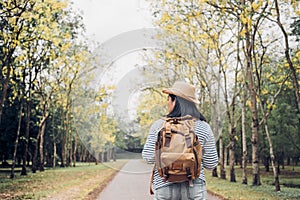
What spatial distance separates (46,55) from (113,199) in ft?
40.5

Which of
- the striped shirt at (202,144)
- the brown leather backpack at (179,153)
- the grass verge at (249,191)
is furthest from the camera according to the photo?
the grass verge at (249,191)

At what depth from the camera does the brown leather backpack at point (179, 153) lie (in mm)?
3490

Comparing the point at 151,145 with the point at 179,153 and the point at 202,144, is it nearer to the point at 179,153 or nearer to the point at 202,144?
the point at 179,153

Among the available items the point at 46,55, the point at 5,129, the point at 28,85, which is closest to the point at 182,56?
the point at 46,55

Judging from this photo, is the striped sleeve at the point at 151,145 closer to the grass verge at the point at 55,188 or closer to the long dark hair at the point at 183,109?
the long dark hair at the point at 183,109

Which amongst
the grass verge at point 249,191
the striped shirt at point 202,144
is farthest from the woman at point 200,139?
the grass verge at point 249,191

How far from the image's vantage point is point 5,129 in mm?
31656

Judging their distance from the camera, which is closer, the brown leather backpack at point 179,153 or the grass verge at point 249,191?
the brown leather backpack at point 179,153

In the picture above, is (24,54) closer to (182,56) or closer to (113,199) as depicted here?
(182,56)

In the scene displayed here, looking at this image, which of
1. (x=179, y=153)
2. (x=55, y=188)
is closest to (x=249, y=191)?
(x=55, y=188)

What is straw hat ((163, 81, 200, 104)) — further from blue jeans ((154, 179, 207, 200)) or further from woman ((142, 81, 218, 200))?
blue jeans ((154, 179, 207, 200))

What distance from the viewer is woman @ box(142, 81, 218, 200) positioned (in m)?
3.57

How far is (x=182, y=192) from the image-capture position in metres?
3.56

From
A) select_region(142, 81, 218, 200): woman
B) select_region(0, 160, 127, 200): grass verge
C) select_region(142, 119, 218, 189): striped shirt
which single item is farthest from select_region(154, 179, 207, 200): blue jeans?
select_region(0, 160, 127, 200): grass verge
